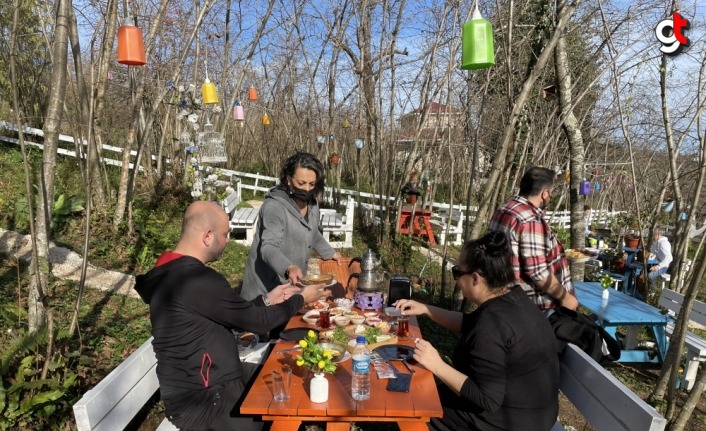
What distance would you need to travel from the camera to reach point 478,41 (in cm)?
272

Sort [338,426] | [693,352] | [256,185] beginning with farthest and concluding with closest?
[256,185] < [693,352] < [338,426]

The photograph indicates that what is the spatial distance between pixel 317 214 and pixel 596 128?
7543 mm

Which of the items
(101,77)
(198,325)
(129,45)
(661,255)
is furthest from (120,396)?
(661,255)

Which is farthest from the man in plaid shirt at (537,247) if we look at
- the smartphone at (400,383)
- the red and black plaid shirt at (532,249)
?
the smartphone at (400,383)

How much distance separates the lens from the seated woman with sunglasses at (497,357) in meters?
2.05

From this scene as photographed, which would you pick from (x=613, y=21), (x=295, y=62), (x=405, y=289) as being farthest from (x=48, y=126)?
(x=295, y=62)

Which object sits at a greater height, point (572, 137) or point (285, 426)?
point (572, 137)

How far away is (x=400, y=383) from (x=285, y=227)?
1.55m

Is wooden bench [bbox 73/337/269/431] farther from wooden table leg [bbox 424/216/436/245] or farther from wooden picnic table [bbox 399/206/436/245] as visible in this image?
wooden table leg [bbox 424/216/436/245]

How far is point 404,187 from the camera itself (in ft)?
28.2

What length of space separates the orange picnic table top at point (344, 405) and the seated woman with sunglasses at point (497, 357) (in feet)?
0.57

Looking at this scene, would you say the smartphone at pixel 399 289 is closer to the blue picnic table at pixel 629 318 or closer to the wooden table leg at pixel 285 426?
the wooden table leg at pixel 285 426

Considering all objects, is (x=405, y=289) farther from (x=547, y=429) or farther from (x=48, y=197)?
(x=48, y=197)
